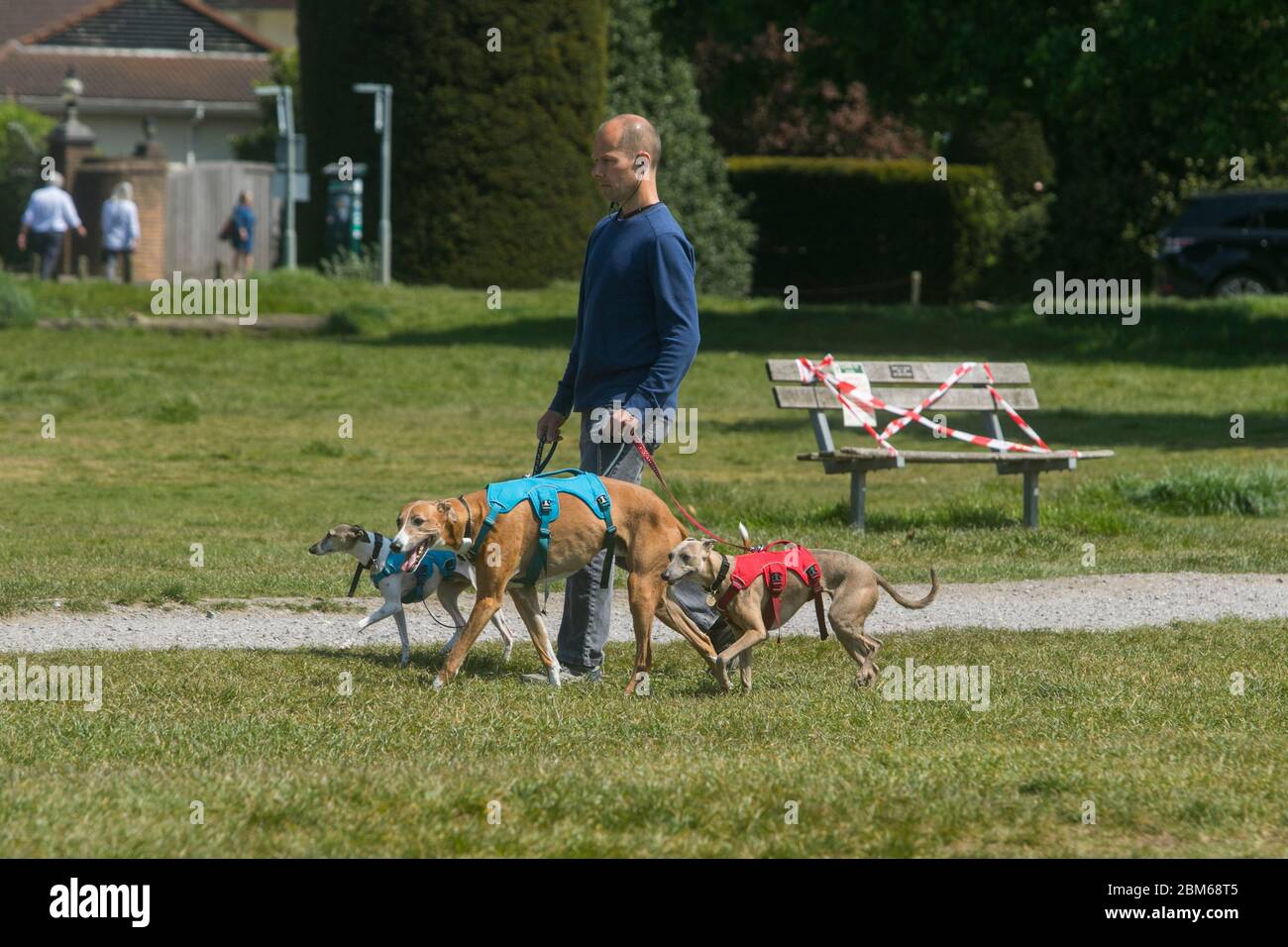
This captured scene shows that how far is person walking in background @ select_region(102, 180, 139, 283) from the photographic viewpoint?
33.7m

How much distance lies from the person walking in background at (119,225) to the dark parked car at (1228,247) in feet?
55.9

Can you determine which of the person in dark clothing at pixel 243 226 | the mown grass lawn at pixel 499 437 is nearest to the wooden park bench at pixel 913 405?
the mown grass lawn at pixel 499 437

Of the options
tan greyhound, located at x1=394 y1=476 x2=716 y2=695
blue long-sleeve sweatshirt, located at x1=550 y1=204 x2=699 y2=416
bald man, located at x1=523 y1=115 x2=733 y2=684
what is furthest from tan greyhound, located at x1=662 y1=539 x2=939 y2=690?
blue long-sleeve sweatshirt, located at x1=550 y1=204 x2=699 y2=416

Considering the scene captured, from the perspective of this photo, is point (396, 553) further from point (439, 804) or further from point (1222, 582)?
point (1222, 582)

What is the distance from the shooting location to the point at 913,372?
13.8 metres

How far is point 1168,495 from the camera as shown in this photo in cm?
1420

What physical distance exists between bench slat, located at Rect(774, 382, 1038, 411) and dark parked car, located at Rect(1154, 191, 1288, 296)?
17.8 metres

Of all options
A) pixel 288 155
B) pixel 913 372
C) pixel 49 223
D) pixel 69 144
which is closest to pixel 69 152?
pixel 69 144

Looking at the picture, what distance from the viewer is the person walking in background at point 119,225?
33656mm

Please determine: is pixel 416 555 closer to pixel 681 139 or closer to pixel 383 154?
pixel 383 154

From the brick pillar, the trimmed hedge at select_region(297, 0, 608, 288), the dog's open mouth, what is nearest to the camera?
the dog's open mouth

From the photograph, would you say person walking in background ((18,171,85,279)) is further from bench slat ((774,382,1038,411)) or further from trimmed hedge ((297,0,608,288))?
bench slat ((774,382,1038,411))
